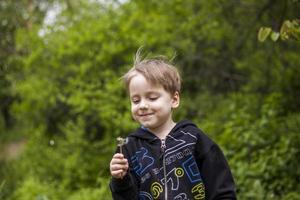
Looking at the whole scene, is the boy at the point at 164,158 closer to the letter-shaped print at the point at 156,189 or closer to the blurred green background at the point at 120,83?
the letter-shaped print at the point at 156,189

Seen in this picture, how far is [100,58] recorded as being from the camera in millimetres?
8578

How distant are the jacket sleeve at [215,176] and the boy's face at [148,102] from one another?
0.28m

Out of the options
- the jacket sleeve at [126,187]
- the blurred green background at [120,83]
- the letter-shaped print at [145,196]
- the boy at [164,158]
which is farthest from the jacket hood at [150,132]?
the blurred green background at [120,83]

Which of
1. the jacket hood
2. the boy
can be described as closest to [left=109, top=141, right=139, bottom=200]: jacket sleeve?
the boy

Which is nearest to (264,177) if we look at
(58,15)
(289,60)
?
(289,60)

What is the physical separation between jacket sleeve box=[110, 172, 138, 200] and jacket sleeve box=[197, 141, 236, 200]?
337 millimetres

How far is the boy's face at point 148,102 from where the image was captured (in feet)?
9.37

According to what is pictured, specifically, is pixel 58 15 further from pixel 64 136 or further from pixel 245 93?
pixel 245 93

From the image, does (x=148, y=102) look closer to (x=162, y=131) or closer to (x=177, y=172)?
(x=162, y=131)

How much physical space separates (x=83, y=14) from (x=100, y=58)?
1.51m

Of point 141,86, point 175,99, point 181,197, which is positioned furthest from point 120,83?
point 181,197

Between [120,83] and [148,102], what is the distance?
16.5 feet

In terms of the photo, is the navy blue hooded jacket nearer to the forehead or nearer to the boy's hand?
the boy's hand

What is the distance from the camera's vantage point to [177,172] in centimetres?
283
